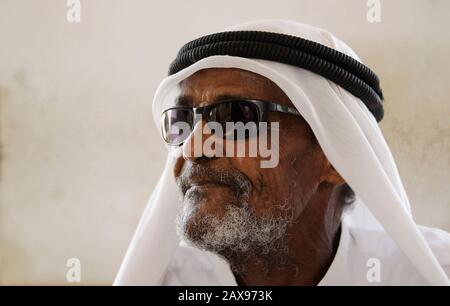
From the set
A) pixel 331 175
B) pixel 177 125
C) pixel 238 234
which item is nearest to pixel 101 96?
pixel 177 125

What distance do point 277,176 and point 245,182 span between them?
0.44 feet

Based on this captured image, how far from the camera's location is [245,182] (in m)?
1.83

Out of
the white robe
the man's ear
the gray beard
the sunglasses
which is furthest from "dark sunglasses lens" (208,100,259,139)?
the white robe

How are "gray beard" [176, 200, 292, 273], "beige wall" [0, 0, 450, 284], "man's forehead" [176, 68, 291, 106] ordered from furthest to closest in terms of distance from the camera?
1. "beige wall" [0, 0, 450, 284]
2. "man's forehead" [176, 68, 291, 106]
3. "gray beard" [176, 200, 292, 273]

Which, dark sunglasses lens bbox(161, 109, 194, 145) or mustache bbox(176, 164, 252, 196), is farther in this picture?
dark sunglasses lens bbox(161, 109, 194, 145)

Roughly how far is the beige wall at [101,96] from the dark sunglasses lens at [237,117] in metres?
2.19

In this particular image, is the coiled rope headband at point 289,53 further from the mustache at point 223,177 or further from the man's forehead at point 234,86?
the mustache at point 223,177

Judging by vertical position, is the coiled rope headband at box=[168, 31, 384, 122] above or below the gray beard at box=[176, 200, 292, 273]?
above

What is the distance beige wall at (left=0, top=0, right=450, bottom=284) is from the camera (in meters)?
3.88

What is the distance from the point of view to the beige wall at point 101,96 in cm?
388

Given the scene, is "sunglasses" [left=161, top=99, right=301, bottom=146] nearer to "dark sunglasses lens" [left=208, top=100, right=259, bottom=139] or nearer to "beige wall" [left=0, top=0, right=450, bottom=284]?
"dark sunglasses lens" [left=208, top=100, right=259, bottom=139]

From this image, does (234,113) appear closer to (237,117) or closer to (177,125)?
(237,117)

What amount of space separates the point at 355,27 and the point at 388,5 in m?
0.27

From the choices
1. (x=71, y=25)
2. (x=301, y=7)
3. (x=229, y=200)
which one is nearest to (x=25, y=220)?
(x=71, y=25)
